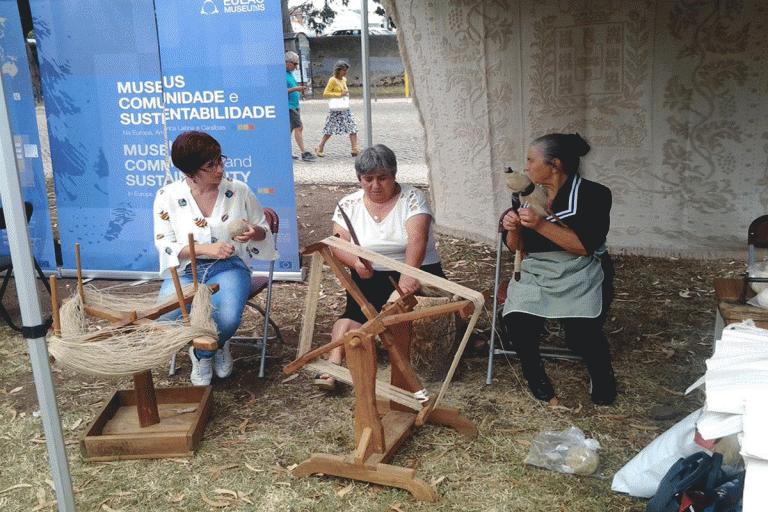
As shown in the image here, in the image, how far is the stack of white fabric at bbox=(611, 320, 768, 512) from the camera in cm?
202

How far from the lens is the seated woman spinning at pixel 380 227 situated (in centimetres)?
367

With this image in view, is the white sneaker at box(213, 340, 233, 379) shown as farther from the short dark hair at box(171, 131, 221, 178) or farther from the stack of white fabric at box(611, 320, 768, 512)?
the stack of white fabric at box(611, 320, 768, 512)

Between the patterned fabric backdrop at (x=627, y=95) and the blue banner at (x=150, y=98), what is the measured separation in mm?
1442

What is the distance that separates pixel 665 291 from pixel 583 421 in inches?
84.4

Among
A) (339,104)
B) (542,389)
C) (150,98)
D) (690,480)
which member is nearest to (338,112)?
(339,104)

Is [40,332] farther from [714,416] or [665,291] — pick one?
[665,291]

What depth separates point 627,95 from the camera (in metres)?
5.60

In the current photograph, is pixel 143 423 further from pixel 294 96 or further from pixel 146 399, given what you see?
pixel 294 96

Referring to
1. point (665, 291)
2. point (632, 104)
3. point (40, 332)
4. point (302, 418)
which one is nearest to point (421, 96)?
point (632, 104)

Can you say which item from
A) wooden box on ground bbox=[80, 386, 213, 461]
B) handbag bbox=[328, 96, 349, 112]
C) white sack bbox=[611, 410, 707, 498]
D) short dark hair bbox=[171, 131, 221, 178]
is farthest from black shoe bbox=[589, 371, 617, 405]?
handbag bbox=[328, 96, 349, 112]

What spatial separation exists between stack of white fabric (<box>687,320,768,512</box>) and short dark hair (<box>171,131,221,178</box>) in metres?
2.52

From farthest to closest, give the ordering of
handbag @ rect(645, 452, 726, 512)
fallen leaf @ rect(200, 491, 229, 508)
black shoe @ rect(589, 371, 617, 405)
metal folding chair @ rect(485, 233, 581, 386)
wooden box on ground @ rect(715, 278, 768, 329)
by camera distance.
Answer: metal folding chair @ rect(485, 233, 581, 386)
black shoe @ rect(589, 371, 617, 405)
fallen leaf @ rect(200, 491, 229, 508)
wooden box on ground @ rect(715, 278, 768, 329)
handbag @ rect(645, 452, 726, 512)

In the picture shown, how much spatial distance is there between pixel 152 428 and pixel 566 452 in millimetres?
1893

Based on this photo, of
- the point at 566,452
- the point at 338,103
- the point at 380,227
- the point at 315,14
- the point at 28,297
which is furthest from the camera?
the point at 315,14
